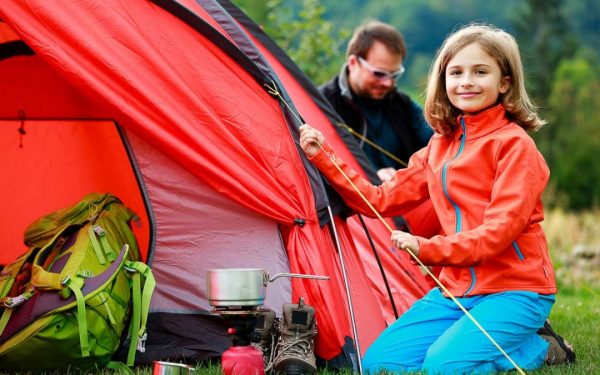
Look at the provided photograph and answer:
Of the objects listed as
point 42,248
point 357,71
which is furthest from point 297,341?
point 357,71

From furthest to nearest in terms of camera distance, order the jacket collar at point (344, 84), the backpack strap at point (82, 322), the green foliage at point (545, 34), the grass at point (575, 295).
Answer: the green foliage at point (545, 34), the jacket collar at point (344, 84), the grass at point (575, 295), the backpack strap at point (82, 322)

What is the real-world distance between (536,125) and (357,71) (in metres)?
1.99

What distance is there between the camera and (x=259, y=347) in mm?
3260

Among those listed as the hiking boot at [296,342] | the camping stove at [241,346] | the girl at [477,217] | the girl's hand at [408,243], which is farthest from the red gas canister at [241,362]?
the girl's hand at [408,243]

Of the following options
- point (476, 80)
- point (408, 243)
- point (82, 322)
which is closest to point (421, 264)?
point (408, 243)

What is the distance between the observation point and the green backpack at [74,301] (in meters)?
3.25

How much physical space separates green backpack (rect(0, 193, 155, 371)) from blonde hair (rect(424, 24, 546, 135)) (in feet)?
4.09

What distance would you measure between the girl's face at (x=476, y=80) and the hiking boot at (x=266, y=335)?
3.33ft

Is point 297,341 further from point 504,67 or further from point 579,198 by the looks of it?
point 579,198

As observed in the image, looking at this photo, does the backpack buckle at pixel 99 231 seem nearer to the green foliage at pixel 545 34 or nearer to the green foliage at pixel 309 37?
the green foliage at pixel 309 37

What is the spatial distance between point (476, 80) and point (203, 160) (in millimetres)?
1042

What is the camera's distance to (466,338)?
3.19 metres

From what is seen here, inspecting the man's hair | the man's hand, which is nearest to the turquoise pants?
the man's hand

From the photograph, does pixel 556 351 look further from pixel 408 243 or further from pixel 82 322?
pixel 82 322
